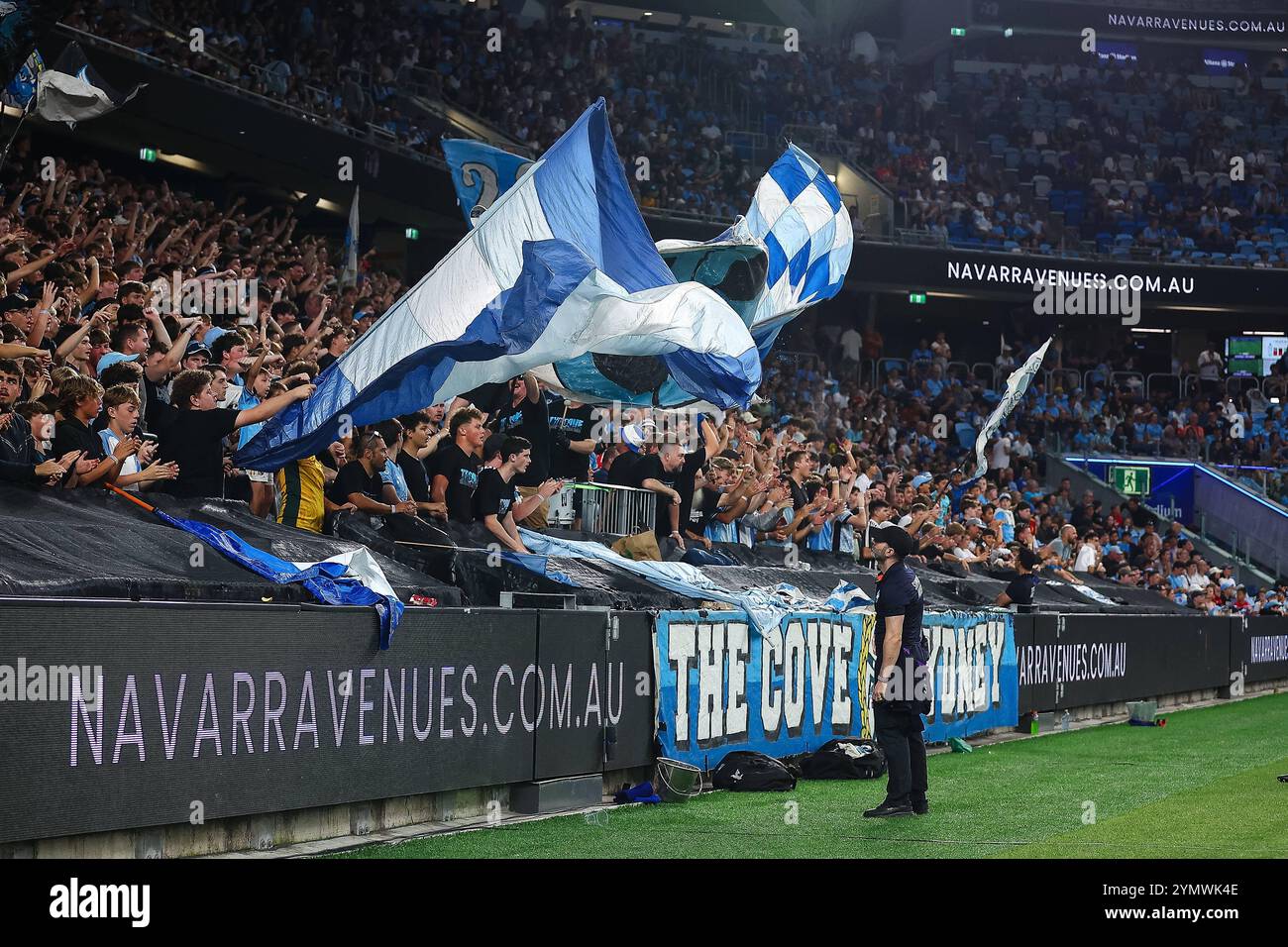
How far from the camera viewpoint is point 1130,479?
35188 mm

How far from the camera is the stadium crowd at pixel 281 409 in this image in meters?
8.75

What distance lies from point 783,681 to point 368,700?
4.84m

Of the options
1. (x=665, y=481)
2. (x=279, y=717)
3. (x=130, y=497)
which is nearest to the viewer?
(x=279, y=717)

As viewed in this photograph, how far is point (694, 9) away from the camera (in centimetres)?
4241

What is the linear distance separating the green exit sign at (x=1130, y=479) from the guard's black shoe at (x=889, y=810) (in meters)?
27.0

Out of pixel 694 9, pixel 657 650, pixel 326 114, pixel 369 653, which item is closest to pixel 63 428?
pixel 369 653

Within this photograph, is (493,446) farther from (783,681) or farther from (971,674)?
(971,674)

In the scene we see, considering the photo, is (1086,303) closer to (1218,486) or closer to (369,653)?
(1218,486)

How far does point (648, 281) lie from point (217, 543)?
21.5 feet

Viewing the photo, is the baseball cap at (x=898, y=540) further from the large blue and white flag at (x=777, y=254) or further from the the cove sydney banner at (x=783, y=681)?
the large blue and white flag at (x=777, y=254)

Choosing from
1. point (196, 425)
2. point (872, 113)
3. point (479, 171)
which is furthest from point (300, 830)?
point (872, 113)

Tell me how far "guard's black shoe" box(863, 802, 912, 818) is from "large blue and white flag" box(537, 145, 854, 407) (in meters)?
5.89

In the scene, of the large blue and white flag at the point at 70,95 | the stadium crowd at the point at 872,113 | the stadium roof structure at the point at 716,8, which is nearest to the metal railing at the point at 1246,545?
the stadium crowd at the point at 872,113

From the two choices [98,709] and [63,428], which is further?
[63,428]
